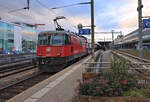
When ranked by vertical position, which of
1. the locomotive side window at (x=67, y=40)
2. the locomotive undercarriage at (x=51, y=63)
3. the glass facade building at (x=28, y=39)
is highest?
the glass facade building at (x=28, y=39)

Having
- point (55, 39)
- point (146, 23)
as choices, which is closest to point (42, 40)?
point (55, 39)

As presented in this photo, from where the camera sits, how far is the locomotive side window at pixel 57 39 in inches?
462

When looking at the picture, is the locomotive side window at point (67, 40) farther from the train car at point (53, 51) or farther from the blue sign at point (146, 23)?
the blue sign at point (146, 23)

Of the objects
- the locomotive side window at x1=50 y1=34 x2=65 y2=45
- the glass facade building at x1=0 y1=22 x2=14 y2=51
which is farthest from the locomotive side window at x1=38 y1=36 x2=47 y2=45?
the glass facade building at x1=0 y1=22 x2=14 y2=51

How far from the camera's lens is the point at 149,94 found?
A: 3.93 metres

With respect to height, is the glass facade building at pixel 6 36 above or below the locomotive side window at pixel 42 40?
above

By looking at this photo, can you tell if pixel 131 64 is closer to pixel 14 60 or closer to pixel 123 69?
pixel 123 69

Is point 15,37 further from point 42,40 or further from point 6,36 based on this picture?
point 42,40

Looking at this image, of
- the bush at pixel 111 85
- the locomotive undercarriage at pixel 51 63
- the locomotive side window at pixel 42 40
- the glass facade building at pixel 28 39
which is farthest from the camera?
the glass facade building at pixel 28 39

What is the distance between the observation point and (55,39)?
11906 mm

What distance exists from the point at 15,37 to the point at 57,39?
3563 centimetres

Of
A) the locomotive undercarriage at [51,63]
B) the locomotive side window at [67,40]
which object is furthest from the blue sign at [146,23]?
the locomotive undercarriage at [51,63]

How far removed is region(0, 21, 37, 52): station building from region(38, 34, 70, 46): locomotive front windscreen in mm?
29862

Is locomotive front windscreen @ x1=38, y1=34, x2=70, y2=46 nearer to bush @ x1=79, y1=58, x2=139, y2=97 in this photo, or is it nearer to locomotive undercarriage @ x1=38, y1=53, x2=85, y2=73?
locomotive undercarriage @ x1=38, y1=53, x2=85, y2=73
